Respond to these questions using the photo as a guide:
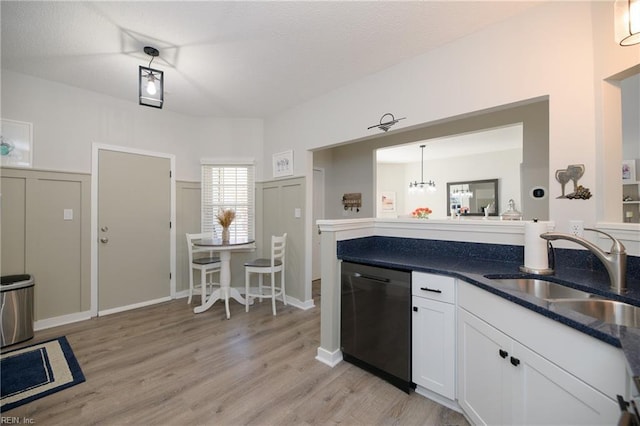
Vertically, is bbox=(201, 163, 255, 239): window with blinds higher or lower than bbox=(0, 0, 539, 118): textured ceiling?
lower

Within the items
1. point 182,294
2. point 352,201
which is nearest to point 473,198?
point 352,201

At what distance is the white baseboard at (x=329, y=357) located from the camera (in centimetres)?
223

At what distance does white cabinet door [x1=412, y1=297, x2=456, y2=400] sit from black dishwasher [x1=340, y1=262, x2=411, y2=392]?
5 cm

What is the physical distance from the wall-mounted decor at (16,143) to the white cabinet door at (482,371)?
4.29 metres

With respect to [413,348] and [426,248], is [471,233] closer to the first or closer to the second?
[426,248]

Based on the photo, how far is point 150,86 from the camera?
7.14 ft

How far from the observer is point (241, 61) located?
102 inches

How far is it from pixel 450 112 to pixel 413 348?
1.89 meters

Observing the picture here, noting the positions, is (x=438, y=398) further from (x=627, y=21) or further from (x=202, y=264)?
(x=202, y=264)

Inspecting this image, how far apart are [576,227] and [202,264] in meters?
3.69

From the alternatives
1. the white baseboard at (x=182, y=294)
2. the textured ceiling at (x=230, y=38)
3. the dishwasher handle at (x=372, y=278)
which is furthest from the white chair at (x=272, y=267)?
the textured ceiling at (x=230, y=38)

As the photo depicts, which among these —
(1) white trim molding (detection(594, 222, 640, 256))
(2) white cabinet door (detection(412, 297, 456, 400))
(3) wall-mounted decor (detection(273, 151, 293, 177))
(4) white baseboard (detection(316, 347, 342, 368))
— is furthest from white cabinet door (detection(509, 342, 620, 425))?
(3) wall-mounted decor (detection(273, 151, 293, 177))

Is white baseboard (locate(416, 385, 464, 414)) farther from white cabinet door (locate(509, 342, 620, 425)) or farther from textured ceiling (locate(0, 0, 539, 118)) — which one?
textured ceiling (locate(0, 0, 539, 118))

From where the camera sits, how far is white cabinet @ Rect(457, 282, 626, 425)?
35.1 inches
